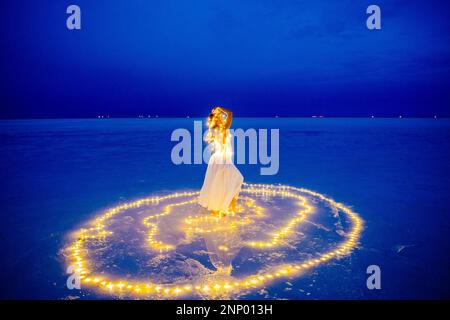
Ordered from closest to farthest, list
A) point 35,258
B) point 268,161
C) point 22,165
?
point 35,258
point 22,165
point 268,161

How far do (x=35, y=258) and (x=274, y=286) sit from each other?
4.18 meters

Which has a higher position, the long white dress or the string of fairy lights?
the long white dress

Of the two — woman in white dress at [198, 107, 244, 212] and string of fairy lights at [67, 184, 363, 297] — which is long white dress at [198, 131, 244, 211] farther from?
string of fairy lights at [67, 184, 363, 297]

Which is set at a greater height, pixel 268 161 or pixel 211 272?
pixel 268 161

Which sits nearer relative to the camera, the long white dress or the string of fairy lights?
the string of fairy lights

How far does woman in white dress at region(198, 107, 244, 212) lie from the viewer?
7.66m

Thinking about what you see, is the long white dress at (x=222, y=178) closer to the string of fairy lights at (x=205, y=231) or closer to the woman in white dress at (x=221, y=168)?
the woman in white dress at (x=221, y=168)

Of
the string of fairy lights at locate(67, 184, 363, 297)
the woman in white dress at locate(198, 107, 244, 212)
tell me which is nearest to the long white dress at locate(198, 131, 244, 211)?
the woman in white dress at locate(198, 107, 244, 212)

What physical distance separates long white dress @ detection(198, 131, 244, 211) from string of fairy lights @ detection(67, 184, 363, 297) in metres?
0.41

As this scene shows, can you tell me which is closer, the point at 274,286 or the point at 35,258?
the point at 274,286
